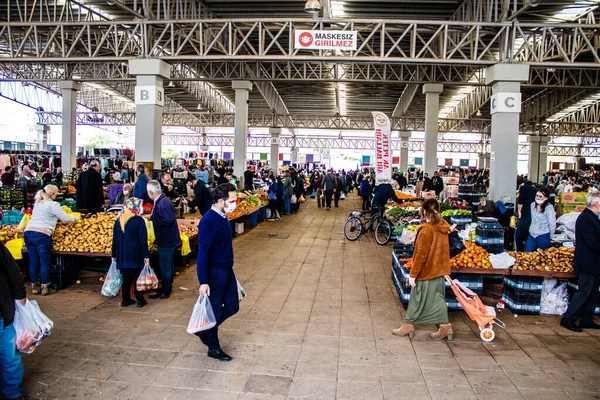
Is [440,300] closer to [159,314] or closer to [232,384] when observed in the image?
[232,384]

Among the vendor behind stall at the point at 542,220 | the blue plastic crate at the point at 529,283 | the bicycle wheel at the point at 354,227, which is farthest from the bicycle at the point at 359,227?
the blue plastic crate at the point at 529,283

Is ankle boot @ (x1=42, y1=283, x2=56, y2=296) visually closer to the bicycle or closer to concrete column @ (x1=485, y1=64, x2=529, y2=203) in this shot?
the bicycle

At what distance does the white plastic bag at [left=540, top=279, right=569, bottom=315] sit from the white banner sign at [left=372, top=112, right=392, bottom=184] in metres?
6.24

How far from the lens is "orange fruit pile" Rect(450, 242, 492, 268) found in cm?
651

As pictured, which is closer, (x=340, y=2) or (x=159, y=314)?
(x=159, y=314)

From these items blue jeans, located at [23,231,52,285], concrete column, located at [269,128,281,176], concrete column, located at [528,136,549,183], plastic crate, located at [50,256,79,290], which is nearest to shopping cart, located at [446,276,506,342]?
blue jeans, located at [23,231,52,285]

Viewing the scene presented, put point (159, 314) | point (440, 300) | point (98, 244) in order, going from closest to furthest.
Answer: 1. point (440, 300)
2. point (159, 314)
3. point (98, 244)

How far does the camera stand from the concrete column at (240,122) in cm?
2039

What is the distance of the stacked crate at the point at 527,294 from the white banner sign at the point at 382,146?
6279 millimetres

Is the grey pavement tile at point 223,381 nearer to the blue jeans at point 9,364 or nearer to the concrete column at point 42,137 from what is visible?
the blue jeans at point 9,364

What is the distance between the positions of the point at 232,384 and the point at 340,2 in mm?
12972

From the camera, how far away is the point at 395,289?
25.1 ft

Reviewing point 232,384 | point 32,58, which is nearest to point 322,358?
point 232,384

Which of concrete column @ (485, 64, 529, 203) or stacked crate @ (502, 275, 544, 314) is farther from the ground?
concrete column @ (485, 64, 529, 203)
